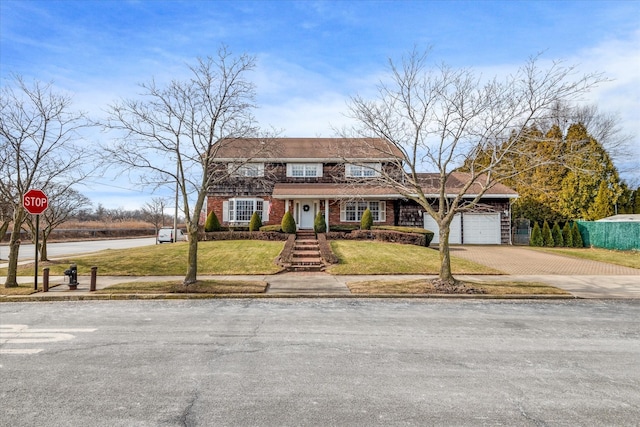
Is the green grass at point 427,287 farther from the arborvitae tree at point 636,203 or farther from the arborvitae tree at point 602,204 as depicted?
the arborvitae tree at point 636,203

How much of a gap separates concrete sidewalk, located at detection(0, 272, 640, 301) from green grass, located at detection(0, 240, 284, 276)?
2.87 ft

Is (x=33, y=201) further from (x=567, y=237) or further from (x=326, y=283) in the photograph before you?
(x=567, y=237)

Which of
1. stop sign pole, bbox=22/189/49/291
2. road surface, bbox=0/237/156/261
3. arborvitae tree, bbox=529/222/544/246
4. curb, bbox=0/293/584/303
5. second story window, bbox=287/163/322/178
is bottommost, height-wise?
curb, bbox=0/293/584/303

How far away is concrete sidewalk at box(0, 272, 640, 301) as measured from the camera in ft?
36.9

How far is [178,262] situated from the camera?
16.8 meters

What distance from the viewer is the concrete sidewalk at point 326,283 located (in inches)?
443

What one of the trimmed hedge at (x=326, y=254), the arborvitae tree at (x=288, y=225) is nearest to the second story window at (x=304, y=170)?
the arborvitae tree at (x=288, y=225)

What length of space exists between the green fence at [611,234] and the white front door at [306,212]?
19.9 meters

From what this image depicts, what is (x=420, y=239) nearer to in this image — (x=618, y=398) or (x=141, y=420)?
(x=618, y=398)

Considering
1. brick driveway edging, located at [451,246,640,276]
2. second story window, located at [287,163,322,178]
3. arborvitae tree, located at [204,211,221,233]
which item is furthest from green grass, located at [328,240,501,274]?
arborvitae tree, located at [204,211,221,233]

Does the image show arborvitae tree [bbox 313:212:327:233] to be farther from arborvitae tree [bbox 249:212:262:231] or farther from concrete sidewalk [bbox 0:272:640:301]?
concrete sidewalk [bbox 0:272:640:301]

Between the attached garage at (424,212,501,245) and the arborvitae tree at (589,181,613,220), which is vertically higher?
the arborvitae tree at (589,181,613,220)

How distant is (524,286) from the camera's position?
12.2 m

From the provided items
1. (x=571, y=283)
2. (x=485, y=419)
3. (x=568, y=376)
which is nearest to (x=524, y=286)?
(x=571, y=283)
